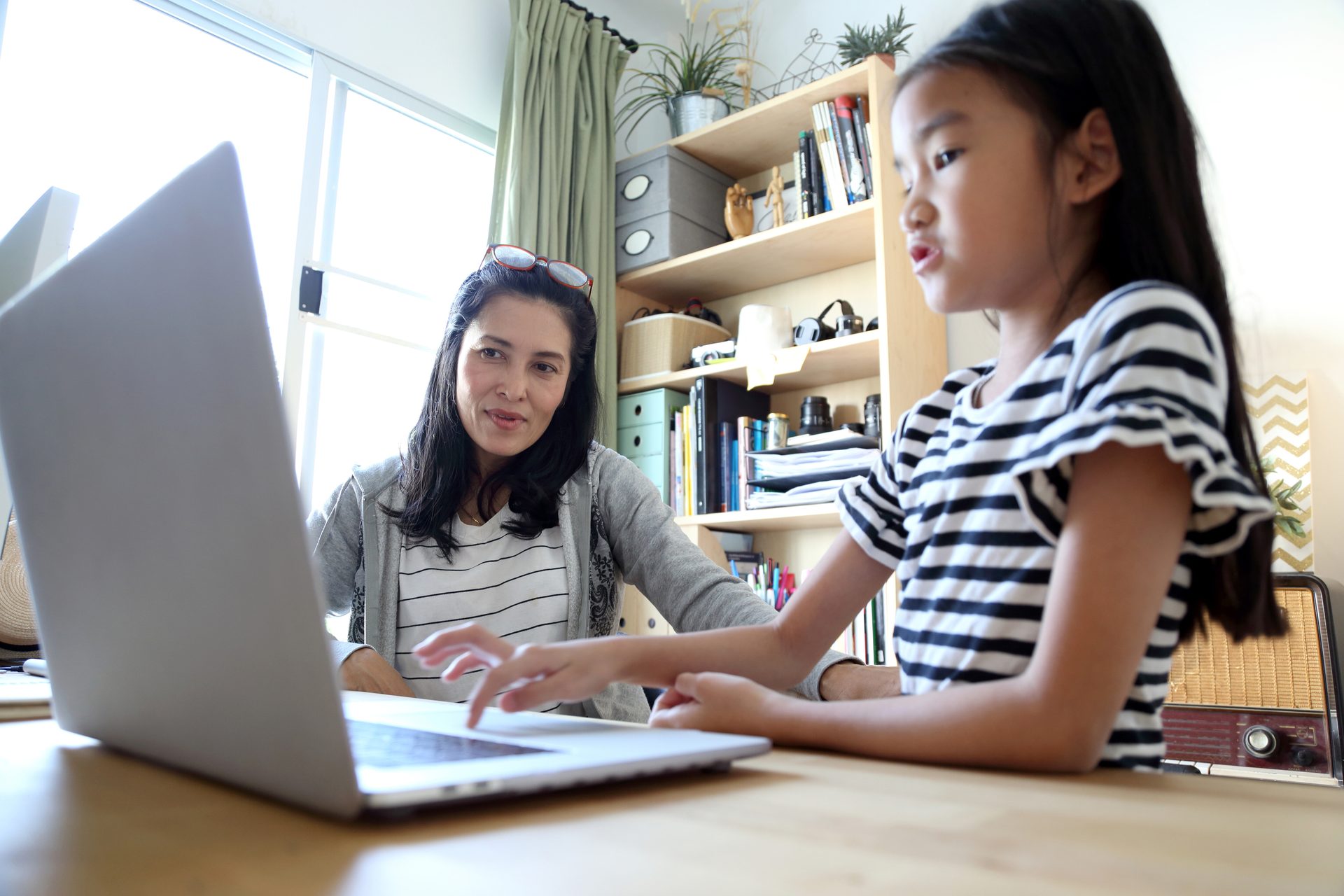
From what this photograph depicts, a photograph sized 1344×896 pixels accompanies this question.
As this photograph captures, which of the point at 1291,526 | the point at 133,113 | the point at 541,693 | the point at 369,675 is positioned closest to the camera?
the point at 541,693

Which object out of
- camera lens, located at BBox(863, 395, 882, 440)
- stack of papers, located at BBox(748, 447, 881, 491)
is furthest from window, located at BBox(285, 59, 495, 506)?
camera lens, located at BBox(863, 395, 882, 440)

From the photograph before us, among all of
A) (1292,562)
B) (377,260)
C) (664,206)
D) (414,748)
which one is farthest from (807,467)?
(414,748)

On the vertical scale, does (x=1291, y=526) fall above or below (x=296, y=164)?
below

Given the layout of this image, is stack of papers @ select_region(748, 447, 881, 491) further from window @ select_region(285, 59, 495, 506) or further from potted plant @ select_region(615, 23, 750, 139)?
potted plant @ select_region(615, 23, 750, 139)

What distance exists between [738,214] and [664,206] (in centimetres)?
23

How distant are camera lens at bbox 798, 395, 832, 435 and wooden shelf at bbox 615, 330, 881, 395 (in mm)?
97

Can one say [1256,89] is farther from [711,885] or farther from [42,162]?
[42,162]

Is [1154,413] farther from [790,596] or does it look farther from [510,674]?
[790,596]

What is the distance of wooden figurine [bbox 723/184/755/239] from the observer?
2.79 metres

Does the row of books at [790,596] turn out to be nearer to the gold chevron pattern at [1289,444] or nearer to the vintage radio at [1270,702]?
the vintage radio at [1270,702]

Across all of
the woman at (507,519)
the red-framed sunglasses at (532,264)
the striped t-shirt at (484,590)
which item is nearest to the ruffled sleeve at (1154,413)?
the woman at (507,519)

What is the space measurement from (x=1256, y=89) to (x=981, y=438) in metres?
2.01

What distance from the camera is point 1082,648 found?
505 mm

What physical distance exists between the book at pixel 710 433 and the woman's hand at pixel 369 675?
62.9 inches
